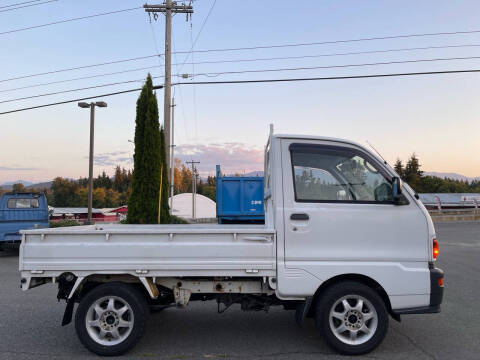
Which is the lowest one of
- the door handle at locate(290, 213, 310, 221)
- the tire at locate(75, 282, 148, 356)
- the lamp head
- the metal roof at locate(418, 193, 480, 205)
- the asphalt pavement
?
the asphalt pavement

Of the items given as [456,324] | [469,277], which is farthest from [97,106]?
[456,324]

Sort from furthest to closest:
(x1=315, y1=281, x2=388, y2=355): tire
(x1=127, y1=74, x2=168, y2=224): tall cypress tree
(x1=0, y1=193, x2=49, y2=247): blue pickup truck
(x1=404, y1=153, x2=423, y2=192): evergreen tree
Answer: (x1=404, y1=153, x2=423, y2=192): evergreen tree, (x1=127, y1=74, x2=168, y2=224): tall cypress tree, (x1=0, y1=193, x2=49, y2=247): blue pickup truck, (x1=315, y1=281, x2=388, y2=355): tire

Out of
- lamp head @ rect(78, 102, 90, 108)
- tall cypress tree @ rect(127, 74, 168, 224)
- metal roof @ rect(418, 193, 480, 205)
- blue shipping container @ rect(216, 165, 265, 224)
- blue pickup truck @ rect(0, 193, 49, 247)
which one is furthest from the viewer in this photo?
metal roof @ rect(418, 193, 480, 205)

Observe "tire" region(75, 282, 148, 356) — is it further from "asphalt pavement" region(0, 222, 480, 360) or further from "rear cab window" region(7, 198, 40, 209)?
"rear cab window" region(7, 198, 40, 209)

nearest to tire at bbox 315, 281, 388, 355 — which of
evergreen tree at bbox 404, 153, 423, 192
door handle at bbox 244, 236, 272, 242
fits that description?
door handle at bbox 244, 236, 272, 242

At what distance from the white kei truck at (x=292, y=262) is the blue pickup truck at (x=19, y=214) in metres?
9.40

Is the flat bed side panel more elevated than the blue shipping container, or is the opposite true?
the blue shipping container

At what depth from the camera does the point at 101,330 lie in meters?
4.50

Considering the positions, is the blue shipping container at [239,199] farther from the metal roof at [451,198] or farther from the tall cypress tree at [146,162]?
the metal roof at [451,198]

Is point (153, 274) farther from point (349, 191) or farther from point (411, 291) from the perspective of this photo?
point (411, 291)

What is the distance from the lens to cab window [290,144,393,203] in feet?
15.2

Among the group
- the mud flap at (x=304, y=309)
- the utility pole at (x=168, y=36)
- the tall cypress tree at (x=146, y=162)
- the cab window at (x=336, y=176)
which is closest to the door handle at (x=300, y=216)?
the cab window at (x=336, y=176)

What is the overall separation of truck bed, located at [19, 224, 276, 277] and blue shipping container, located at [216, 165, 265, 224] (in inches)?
389

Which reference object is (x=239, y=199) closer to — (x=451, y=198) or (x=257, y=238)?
(x=257, y=238)
